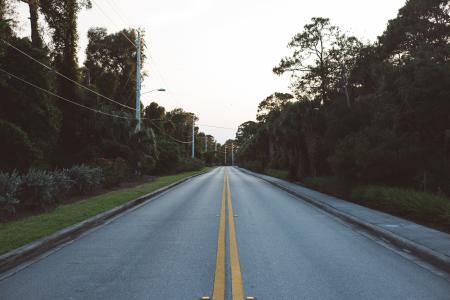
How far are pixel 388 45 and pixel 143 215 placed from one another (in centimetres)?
2672

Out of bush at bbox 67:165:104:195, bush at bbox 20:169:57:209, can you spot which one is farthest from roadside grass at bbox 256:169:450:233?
bush at bbox 67:165:104:195

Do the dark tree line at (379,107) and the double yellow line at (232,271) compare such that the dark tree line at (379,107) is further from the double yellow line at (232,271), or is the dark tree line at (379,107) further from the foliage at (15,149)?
the foliage at (15,149)

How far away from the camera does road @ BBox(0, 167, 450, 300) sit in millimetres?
5016

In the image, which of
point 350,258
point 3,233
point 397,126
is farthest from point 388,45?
point 3,233

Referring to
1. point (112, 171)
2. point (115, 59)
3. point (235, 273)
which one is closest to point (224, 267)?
point (235, 273)

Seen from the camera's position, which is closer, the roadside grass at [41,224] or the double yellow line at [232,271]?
the double yellow line at [232,271]

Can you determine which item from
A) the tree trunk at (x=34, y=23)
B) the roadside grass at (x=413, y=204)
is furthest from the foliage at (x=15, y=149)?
the roadside grass at (x=413, y=204)

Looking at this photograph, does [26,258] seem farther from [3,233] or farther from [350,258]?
[350,258]

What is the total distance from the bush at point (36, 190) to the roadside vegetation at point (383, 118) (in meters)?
10.9

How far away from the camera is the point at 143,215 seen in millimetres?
12555

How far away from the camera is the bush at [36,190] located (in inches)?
477

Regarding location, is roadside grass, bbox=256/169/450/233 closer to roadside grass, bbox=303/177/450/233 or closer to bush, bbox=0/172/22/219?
roadside grass, bbox=303/177/450/233

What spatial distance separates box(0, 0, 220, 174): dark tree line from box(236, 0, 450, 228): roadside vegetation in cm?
1247

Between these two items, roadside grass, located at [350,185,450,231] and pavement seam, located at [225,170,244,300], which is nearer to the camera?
pavement seam, located at [225,170,244,300]
